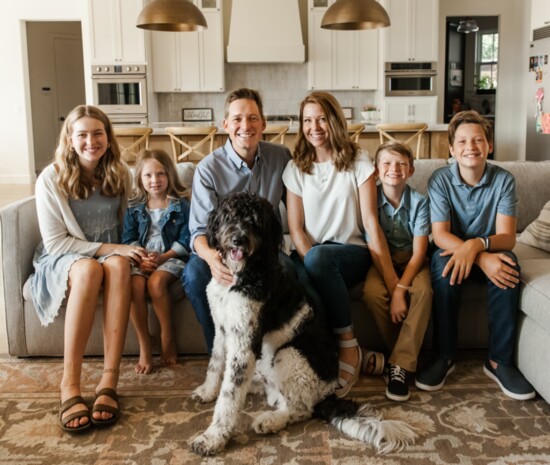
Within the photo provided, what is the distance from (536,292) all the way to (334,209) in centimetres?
83

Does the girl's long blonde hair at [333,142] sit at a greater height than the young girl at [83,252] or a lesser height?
greater

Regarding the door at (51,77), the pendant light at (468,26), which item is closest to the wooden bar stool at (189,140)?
the pendant light at (468,26)

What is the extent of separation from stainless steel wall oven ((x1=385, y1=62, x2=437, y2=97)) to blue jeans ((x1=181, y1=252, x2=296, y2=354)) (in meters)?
6.27

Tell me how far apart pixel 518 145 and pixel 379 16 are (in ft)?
16.8

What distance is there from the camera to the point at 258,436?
2.04 m

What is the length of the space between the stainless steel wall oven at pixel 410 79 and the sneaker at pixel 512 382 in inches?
250

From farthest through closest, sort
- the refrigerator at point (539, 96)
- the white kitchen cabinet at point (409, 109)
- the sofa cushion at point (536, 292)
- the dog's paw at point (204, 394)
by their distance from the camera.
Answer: the white kitchen cabinet at point (409, 109), the refrigerator at point (539, 96), the dog's paw at point (204, 394), the sofa cushion at point (536, 292)

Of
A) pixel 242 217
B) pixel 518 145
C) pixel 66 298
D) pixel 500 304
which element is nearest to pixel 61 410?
pixel 66 298

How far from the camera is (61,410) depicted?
216 cm

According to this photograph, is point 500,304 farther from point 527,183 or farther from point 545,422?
point 527,183

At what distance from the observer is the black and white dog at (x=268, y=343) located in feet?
6.38

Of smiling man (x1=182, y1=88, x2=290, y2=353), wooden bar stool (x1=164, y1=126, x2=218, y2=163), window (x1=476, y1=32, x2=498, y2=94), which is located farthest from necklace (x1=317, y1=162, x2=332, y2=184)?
window (x1=476, y1=32, x2=498, y2=94)

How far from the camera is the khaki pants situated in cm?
240

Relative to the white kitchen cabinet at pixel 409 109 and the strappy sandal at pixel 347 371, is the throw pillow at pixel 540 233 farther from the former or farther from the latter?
the white kitchen cabinet at pixel 409 109
